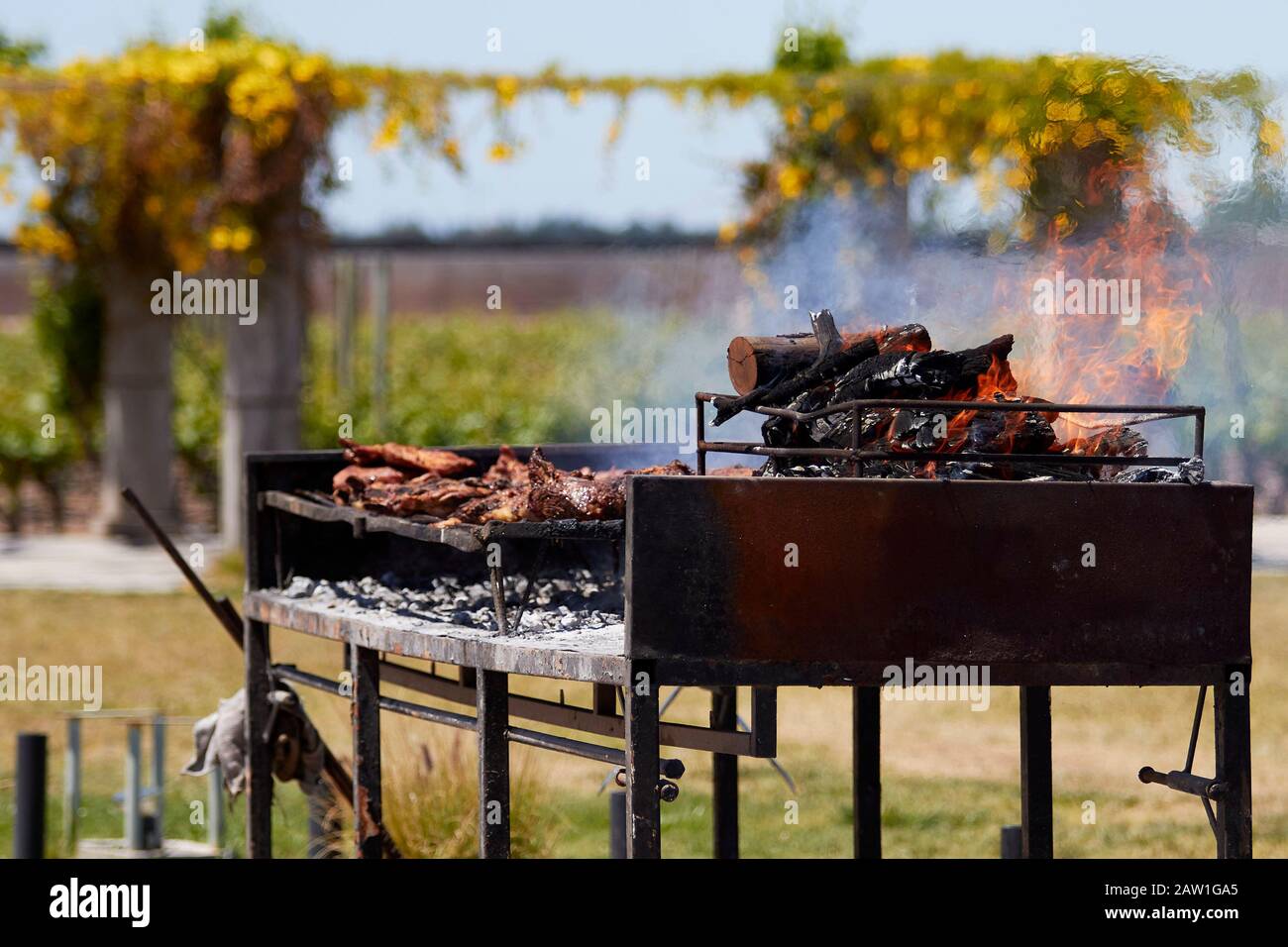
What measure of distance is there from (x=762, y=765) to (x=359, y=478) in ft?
13.8

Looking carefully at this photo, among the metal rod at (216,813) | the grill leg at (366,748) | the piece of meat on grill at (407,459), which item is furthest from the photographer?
the metal rod at (216,813)

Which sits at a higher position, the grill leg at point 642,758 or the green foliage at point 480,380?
the green foliage at point 480,380

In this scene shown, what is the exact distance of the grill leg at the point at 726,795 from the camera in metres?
6.73

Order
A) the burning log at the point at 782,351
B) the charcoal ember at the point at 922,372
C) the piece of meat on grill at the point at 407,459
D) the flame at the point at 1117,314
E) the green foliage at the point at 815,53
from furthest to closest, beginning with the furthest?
1. the green foliage at the point at 815,53
2. the piece of meat on grill at the point at 407,459
3. the flame at the point at 1117,314
4. the burning log at the point at 782,351
5. the charcoal ember at the point at 922,372

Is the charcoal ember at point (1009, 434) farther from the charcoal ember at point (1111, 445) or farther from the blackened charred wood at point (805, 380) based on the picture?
the blackened charred wood at point (805, 380)

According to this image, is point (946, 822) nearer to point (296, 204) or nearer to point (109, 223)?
point (296, 204)

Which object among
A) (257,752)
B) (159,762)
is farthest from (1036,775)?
(159,762)

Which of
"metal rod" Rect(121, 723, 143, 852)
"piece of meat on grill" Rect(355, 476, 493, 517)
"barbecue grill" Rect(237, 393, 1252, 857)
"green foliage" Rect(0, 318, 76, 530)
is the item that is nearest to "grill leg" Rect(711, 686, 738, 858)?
"piece of meat on grill" Rect(355, 476, 493, 517)

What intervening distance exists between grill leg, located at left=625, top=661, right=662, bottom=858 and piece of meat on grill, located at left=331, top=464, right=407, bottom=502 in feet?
6.69

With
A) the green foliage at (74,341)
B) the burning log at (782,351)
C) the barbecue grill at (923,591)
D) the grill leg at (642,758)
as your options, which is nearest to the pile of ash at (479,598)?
the barbecue grill at (923,591)

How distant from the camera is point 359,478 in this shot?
6277 millimetres

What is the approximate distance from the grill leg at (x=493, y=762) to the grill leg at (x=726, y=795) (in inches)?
71.2

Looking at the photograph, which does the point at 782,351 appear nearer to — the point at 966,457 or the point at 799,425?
the point at 799,425
